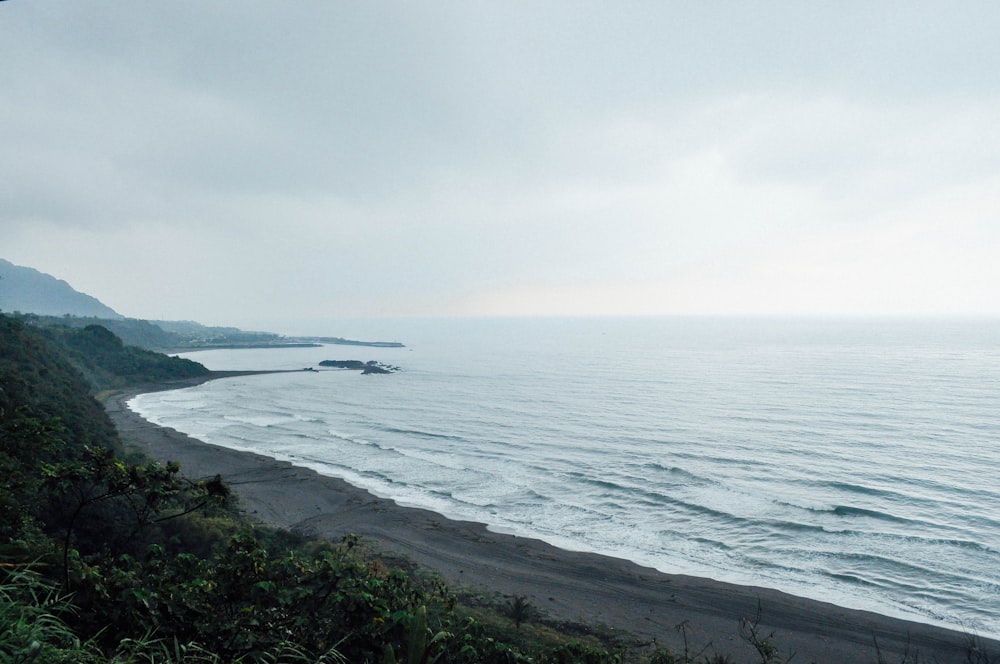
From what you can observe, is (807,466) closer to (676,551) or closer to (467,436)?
(676,551)

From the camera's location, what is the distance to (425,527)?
84.9 ft

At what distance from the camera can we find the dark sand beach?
16.6 metres

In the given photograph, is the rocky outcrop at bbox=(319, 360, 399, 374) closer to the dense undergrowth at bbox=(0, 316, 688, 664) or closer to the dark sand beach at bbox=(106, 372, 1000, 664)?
the dark sand beach at bbox=(106, 372, 1000, 664)

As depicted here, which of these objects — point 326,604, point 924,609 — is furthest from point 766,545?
point 326,604

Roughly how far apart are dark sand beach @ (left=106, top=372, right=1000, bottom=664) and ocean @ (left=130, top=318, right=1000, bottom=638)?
1.35m

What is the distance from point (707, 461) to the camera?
3653 cm

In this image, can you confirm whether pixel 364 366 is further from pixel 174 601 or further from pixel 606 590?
pixel 174 601

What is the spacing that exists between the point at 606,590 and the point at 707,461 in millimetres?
19636

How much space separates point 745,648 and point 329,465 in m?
28.4

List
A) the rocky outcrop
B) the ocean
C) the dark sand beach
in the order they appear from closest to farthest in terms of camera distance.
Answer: the dark sand beach, the ocean, the rocky outcrop

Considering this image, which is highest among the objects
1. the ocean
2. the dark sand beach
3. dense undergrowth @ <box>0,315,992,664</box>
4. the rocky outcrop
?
dense undergrowth @ <box>0,315,992,664</box>

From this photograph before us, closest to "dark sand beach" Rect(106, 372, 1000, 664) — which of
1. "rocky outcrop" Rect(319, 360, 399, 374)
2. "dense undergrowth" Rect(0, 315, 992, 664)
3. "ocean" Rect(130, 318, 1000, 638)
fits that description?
"ocean" Rect(130, 318, 1000, 638)

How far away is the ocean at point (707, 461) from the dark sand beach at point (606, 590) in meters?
1.35

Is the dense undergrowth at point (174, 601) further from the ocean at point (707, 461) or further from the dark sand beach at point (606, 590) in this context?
the ocean at point (707, 461)
